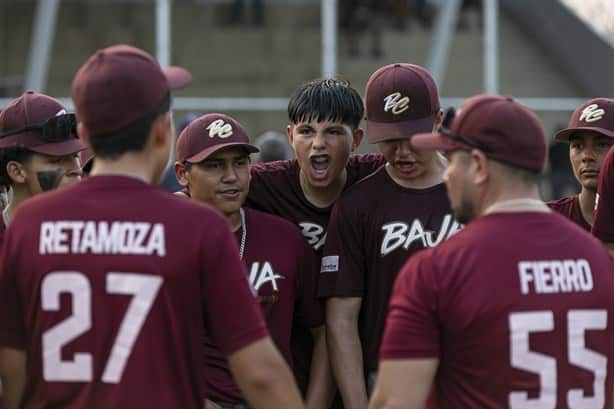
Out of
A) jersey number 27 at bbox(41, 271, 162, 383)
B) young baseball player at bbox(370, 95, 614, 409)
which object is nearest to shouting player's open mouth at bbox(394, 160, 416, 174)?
young baseball player at bbox(370, 95, 614, 409)

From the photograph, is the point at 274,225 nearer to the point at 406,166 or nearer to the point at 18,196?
the point at 406,166

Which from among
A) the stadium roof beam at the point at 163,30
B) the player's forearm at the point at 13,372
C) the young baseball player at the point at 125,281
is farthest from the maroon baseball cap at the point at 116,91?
the stadium roof beam at the point at 163,30

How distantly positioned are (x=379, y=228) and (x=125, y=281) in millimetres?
1813

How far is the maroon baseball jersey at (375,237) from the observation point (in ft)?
16.2

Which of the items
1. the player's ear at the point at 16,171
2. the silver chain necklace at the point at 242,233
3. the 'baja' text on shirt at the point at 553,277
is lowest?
the silver chain necklace at the point at 242,233

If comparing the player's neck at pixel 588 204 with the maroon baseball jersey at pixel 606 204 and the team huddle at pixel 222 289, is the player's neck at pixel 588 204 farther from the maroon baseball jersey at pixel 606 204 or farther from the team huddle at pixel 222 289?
the team huddle at pixel 222 289

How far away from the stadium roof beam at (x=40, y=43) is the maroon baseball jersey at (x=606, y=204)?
465 inches

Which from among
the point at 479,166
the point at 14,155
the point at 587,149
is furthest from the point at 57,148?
the point at 587,149

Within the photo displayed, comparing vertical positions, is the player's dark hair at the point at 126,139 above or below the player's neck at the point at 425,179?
above

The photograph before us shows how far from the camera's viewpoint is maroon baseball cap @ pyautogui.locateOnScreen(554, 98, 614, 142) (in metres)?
6.07

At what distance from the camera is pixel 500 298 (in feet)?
11.5

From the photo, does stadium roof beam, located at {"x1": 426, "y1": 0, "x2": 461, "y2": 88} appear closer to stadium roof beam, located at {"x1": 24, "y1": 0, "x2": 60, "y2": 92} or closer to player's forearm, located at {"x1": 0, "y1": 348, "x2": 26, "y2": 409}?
stadium roof beam, located at {"x1": 24, "y1": 0, "x2": 60, "y2": 92}

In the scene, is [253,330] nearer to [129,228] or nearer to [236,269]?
[236,269]

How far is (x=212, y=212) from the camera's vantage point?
352cm
